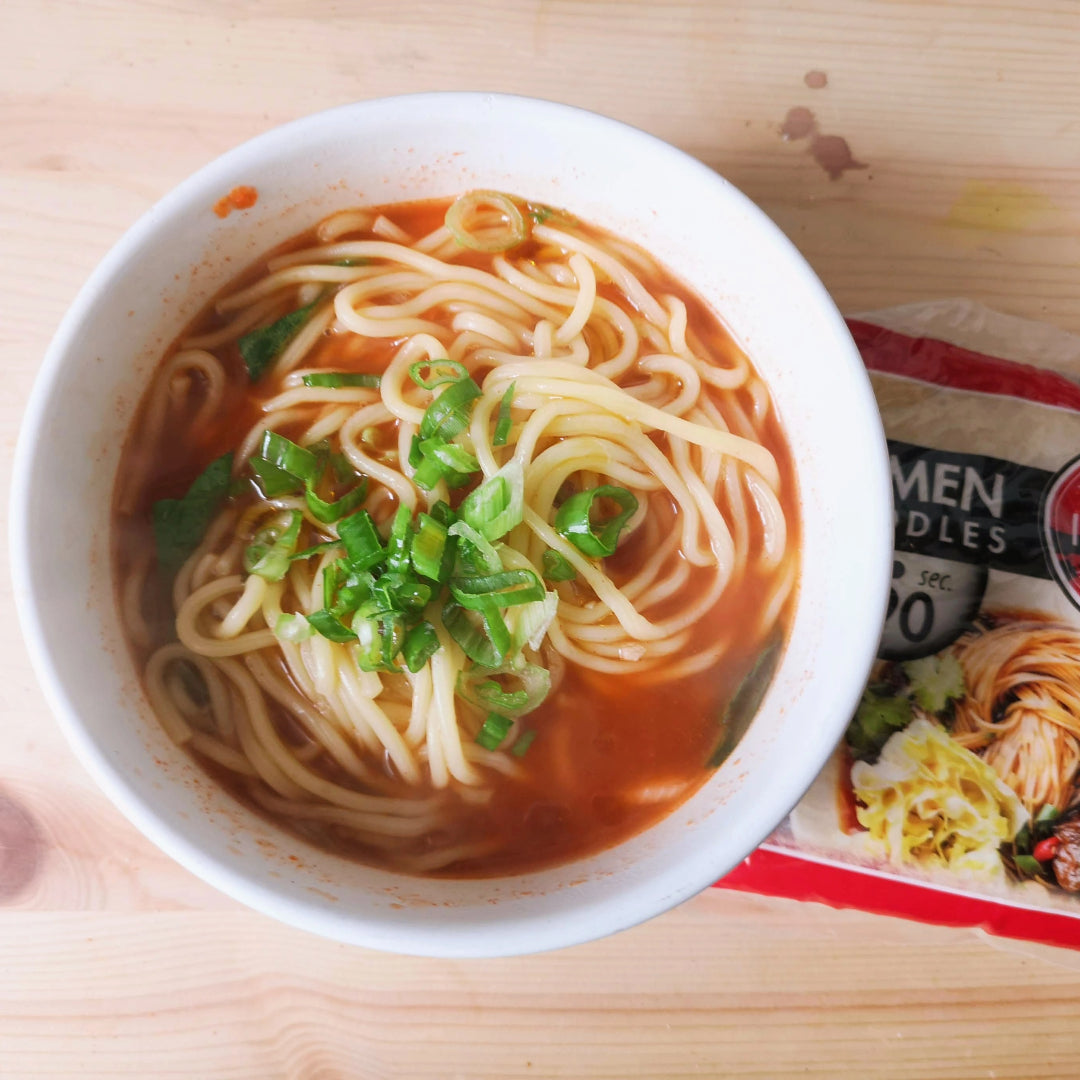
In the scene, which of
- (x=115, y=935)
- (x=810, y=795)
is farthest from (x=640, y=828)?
(x=115, y=935)

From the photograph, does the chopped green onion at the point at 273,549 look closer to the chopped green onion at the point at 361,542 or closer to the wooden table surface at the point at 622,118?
the chopped green onion at the point at 361,542

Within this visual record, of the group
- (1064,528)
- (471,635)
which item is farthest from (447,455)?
(1064,528)

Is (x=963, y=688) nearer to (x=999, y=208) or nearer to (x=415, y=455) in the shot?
(x=999, y=208)

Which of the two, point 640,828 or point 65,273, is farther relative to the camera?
point 65,273

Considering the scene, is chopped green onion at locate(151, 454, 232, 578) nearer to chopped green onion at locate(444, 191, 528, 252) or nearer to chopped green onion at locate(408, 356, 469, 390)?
chopped green onion at locate(408, 356, 469, 390)

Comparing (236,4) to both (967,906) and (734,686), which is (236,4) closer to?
(734,686)

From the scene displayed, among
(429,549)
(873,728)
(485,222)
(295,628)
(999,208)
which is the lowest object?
(873,728)

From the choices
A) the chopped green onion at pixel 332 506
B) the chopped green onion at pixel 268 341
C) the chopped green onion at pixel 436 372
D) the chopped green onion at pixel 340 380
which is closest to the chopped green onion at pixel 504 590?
the chopped green onion at pixel 332 506
